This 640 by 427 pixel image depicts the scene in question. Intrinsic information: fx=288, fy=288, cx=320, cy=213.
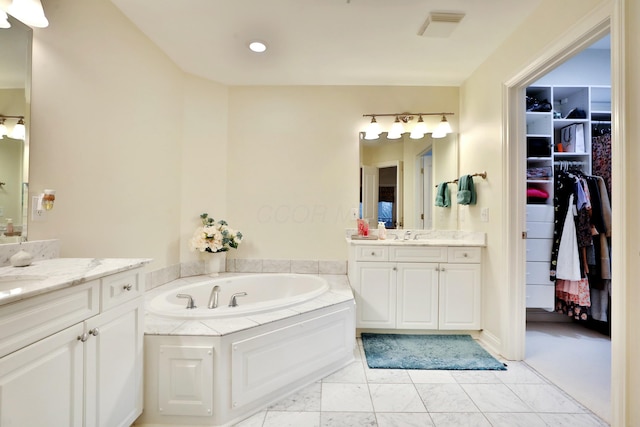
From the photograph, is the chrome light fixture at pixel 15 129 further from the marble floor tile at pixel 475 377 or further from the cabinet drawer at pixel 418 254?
the marble floor tile at pixel 475 377

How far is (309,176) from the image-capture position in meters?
2.99

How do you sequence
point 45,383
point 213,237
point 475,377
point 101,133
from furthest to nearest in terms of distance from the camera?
point 213,237 → point 475,377 → point 101,133 → point 45,383

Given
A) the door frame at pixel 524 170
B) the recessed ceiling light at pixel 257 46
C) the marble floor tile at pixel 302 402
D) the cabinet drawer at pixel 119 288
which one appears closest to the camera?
the cabinet drawer at pixel 119 288

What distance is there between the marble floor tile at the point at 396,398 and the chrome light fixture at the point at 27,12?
259 cm

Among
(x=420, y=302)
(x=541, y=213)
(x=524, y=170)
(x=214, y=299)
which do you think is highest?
(x=524, y=170)

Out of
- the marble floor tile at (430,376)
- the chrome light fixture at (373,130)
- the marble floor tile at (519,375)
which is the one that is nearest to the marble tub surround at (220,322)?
the marble floor tile at (430,376)

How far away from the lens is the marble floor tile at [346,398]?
1650 mm

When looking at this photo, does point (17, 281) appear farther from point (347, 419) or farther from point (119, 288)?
point (347, 419)

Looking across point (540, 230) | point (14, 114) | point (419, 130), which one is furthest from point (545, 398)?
point (14, 114)

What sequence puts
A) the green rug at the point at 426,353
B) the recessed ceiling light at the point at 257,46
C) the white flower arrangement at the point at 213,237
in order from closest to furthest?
the green rug at the point at 426,353
the recessed ceiling light at the point at 257,46
the white flower arrangement at the point at 213,237

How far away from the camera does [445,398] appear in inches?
69.0

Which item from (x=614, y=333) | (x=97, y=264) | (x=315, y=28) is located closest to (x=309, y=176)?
(x=315, y=28)

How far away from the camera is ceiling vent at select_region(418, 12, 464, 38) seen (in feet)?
6.35

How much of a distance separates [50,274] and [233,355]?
0.88 m
